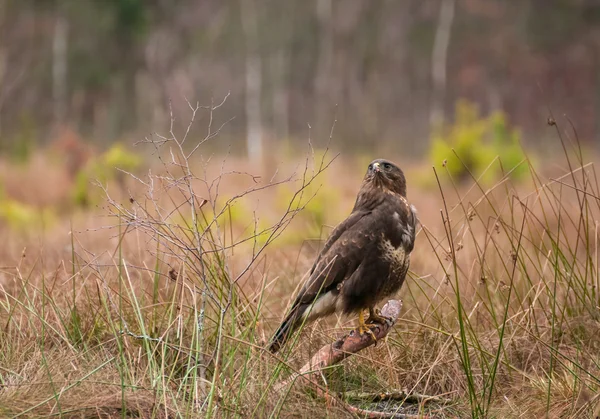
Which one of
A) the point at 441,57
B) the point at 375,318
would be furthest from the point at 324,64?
the point at 375,318

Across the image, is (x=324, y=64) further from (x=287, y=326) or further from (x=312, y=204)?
Result: (x=287, y=326)

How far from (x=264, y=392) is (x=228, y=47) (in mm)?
29074

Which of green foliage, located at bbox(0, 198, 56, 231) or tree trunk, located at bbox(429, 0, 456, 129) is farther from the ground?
tree trunk, located at bbox(429, 0, 456, 129)

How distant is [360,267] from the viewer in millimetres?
3576

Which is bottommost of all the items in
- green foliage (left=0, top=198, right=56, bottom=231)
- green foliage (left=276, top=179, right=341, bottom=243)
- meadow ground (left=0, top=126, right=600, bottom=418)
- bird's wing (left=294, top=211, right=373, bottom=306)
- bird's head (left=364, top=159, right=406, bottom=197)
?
green foliage (left=0, top=198, right=56, bottom=231)

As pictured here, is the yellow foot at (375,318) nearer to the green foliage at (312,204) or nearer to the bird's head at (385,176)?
the bird's head at (385,176)

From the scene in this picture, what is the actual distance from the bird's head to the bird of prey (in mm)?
121

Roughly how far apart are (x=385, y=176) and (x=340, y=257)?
1.63 feet

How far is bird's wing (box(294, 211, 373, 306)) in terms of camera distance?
358 cm

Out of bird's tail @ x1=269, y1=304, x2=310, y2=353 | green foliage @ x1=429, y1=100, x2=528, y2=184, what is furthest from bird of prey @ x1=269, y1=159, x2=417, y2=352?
green foliage @ x1=429, y1=100, x2=528, y2=184

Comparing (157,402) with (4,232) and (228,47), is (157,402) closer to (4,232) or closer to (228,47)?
(4,232)

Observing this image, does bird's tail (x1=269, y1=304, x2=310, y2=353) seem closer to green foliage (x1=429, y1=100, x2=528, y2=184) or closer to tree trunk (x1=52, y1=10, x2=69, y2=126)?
green foliage (x1=429, y1=100, x2=528, y2=184)

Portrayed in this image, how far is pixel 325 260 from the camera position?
144 inches

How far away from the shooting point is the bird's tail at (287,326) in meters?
3.50
